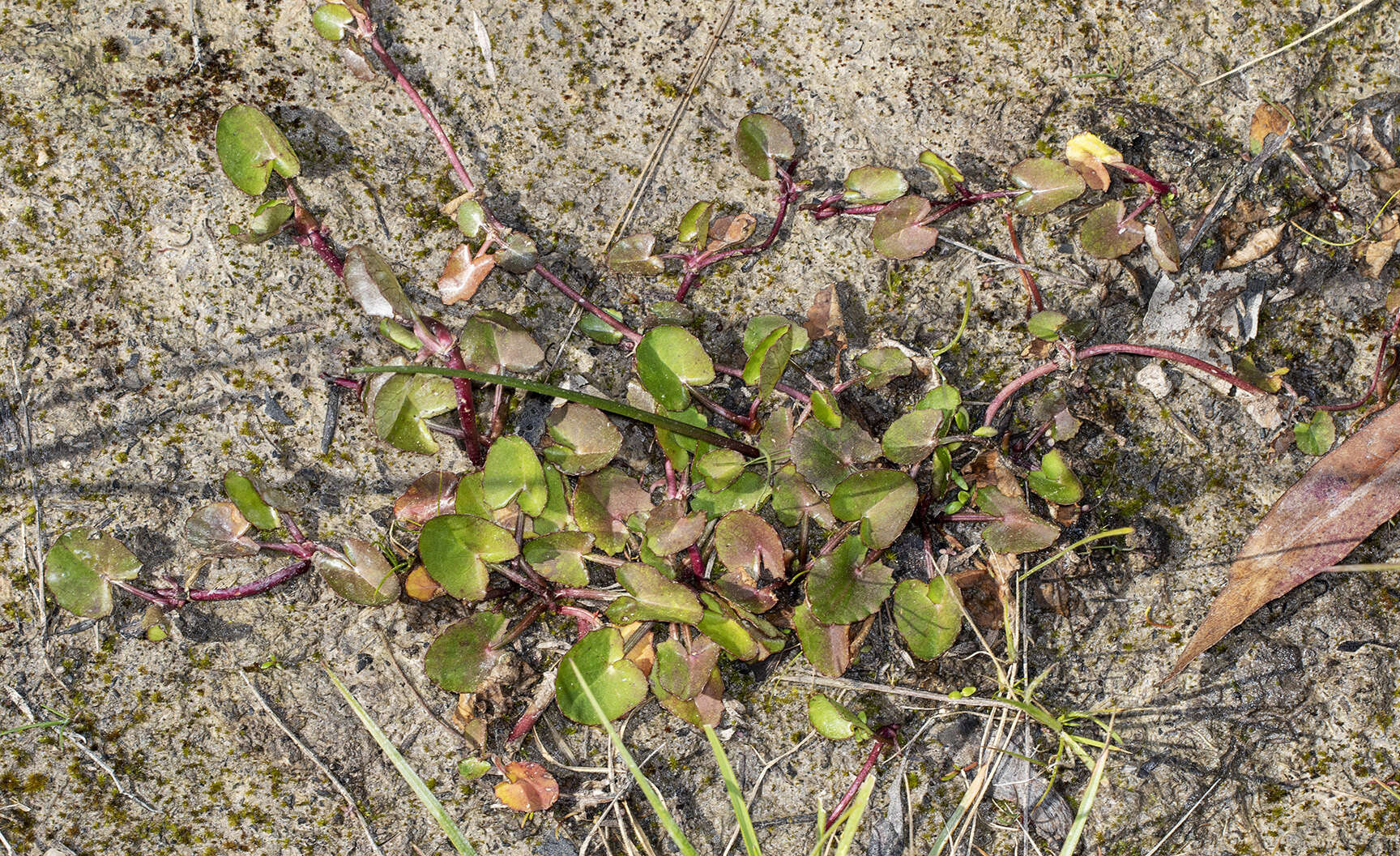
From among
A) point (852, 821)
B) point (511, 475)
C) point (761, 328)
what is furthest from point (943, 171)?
point (852, 821)

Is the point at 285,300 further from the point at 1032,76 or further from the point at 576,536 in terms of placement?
the point at 1032,76

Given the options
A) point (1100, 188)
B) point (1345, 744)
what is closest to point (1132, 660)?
point (1345, 744)

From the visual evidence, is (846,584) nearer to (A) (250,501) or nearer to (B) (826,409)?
(B) (826,409)

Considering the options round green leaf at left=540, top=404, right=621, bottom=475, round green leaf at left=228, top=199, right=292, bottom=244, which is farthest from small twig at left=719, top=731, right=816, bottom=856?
round green leaf at left=228, top=199, right=292, bottom=244

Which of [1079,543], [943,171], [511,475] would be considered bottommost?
[1079,543]

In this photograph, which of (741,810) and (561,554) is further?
(561,554)

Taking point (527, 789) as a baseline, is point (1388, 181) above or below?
above
